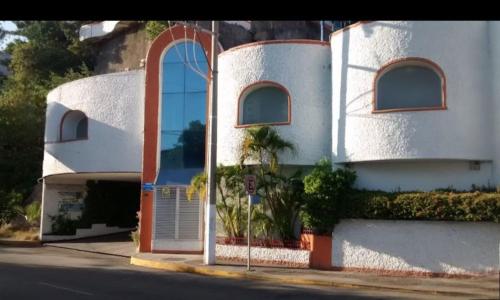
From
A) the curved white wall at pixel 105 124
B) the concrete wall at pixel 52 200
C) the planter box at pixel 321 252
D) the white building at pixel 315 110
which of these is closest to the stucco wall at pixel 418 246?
the planter box at pixel 321 252

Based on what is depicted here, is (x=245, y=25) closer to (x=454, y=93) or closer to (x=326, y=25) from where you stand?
(x=326, y=25)

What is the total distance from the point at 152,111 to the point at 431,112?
10.6m

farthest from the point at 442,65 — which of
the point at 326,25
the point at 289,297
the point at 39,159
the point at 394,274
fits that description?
the point at 39,159

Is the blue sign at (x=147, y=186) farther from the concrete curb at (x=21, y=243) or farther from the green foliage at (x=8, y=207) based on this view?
the green foliage at (x=8, y=207)

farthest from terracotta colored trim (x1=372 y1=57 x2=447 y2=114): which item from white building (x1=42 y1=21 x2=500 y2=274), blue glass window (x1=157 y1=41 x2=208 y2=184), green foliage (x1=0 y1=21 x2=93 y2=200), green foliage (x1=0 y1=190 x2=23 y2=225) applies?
green foliage (x1=0 y1=21 x2=93 y2=200)

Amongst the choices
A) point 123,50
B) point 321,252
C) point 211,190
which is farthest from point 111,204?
point 321,252

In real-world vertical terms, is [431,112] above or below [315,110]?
below

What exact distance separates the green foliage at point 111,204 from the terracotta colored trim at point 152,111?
24.8 feet

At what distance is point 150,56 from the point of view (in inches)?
913

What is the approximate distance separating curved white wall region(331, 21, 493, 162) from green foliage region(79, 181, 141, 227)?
50.6 ft

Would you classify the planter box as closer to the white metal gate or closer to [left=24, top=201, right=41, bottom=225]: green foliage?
the white metal gate

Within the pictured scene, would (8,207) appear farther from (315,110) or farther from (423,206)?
(423,206)

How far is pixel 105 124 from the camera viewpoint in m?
24.7

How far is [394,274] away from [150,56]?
40.3ft
